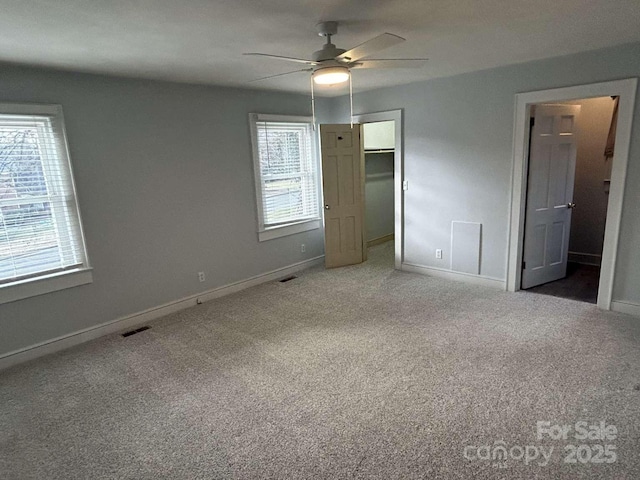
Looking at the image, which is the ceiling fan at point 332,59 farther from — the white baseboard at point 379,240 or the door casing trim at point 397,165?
the white baseboard at point 379,240

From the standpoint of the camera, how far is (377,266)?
5344 millimetres

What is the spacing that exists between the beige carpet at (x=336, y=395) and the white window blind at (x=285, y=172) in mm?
1628

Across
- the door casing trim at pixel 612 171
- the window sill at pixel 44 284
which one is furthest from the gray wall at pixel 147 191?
the door casing trim at pixel 612 171

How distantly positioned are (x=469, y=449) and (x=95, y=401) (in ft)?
8.01

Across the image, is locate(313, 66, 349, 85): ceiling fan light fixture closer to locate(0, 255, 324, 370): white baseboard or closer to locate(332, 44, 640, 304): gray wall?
locate(332, 44, 640, 304): gray wall

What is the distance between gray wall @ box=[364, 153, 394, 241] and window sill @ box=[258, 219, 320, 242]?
1.27m

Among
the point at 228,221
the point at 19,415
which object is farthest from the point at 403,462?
the point at 228,221

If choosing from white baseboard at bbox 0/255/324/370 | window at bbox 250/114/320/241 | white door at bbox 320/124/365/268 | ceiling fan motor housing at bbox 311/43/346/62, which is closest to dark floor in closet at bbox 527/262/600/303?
white door at bbox 320/124/365/268

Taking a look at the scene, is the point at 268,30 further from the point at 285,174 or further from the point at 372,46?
the point at 285,174

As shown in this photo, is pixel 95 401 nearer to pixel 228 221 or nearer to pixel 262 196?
pixel 228 221

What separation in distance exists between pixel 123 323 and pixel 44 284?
31.4 inches

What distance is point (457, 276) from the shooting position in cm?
460

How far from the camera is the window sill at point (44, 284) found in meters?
2.98

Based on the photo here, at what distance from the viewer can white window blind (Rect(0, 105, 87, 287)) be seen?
2932 mm
